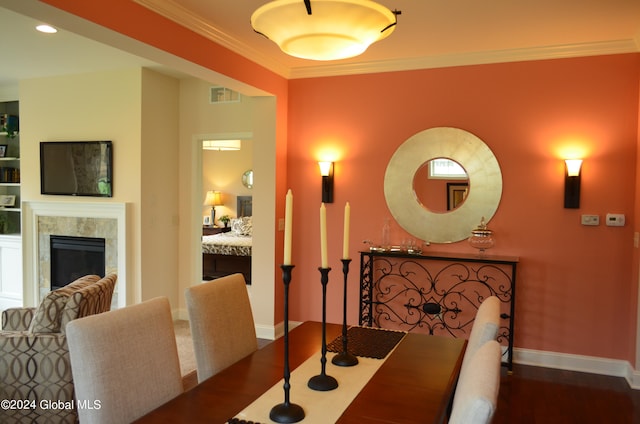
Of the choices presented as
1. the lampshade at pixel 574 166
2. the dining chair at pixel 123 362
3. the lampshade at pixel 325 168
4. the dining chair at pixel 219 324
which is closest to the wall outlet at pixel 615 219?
the lampshade at pixel 574 166

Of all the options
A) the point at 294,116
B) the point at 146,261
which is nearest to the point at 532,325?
the point at 294,116

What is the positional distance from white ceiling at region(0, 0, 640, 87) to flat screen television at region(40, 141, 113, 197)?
817 mm

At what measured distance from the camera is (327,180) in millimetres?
4605

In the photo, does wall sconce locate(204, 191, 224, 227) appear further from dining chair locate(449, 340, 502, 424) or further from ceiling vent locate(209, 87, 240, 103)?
dining chair locate(449, 340, 502, 424)

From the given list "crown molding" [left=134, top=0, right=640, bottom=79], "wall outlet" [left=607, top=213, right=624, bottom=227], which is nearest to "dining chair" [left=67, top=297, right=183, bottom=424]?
"crown molding" [left=134, top=0, right=640, bottom=79]

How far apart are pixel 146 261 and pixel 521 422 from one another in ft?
12.1

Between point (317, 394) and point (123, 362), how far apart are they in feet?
2.28

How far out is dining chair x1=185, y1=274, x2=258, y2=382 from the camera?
2143 mm

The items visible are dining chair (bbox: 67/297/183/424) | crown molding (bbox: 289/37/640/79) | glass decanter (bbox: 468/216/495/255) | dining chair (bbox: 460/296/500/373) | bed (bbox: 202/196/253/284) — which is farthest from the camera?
bed (bbox: 202/196/253/284)

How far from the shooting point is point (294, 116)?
4.79 meters

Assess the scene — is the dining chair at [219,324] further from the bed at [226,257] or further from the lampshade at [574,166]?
the bed at [226,257]

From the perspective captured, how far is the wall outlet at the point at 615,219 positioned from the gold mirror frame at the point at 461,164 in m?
0.83

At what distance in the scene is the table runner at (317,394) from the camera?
158 centimetres

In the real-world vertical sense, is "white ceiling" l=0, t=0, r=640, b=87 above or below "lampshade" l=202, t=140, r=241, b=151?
above
